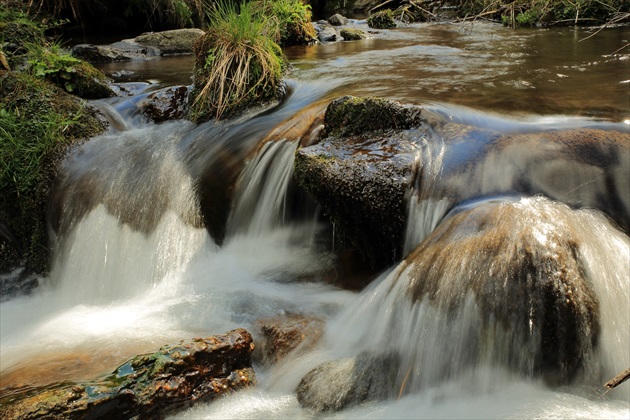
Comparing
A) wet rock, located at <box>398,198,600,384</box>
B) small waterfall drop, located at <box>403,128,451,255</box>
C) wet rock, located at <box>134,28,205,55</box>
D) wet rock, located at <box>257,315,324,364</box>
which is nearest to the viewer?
wet rock, located at <box>398,198,600,384</box>

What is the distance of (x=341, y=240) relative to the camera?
397 centimetres

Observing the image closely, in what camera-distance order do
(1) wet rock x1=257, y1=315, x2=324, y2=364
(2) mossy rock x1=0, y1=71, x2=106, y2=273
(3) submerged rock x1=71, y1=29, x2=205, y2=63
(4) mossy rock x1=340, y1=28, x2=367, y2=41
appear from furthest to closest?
(4) mossy rock x1=340, y1=28, x2=367, y2=41
(3) submerged rock x1=71, y1=29, x2=205, y2=63
(2) mossy rock x1=0, y1=71, x2=106, y2=273
(1) wet rock x1=257, y1=315, x2=324, y2=364

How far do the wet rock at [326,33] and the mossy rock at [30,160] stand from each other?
6.10 meters

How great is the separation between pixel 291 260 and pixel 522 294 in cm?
189

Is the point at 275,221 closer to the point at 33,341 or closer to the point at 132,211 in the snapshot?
the point at 132,211

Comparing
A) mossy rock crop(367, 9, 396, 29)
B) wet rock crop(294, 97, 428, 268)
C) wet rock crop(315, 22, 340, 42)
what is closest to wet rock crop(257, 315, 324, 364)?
wet rock crop(294, 97, 428, 268)

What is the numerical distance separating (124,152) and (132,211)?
2.75 feet

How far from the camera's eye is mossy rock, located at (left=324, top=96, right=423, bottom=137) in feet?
13.0

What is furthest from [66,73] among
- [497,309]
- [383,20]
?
[383,20]

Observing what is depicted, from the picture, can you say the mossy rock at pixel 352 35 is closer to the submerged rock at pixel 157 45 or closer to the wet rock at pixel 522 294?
the submerged rock at pixel 157 45

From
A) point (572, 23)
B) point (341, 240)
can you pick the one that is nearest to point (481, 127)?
point (341, 240)

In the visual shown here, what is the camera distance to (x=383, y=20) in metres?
11.9

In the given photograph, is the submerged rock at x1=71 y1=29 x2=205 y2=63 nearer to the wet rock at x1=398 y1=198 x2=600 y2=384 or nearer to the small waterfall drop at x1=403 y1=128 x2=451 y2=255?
the small waterfall drop at x1=403 y1=128 x2=451 y2=255

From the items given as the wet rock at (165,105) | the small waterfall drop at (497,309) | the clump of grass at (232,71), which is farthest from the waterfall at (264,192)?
the wet rock at (165,105)
